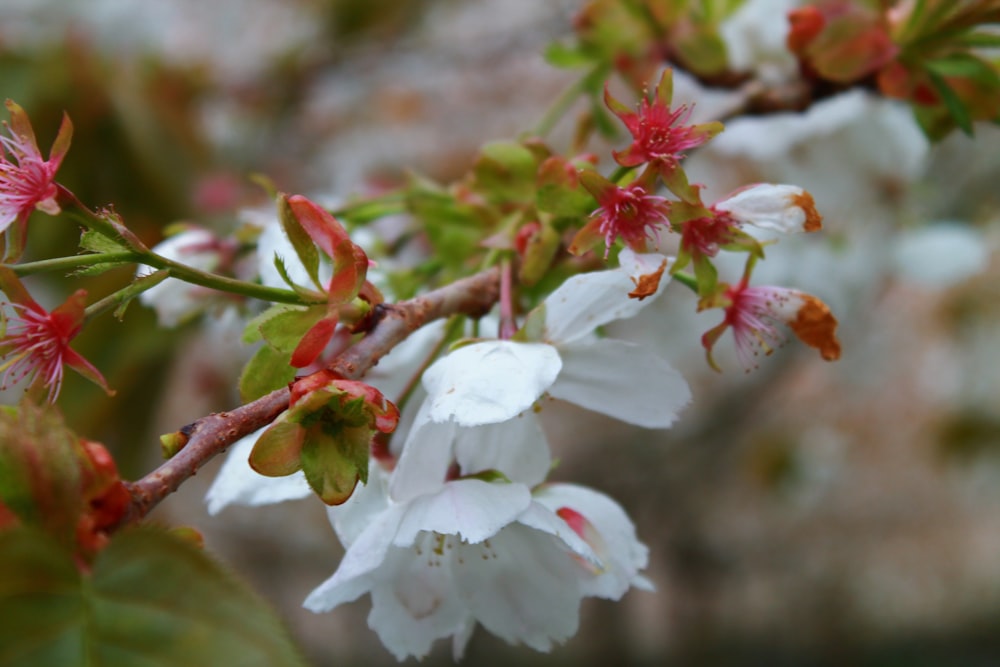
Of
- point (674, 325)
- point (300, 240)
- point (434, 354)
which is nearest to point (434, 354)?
point (434, 354)

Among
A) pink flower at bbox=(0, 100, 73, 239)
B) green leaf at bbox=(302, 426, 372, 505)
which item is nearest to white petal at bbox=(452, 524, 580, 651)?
green leaf at bbox=(302, 426, 372, 505)

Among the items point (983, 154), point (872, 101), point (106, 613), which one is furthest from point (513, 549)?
point (983, 154)

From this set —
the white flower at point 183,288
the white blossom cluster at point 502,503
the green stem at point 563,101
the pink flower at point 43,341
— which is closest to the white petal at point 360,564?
the white blossom cluster at point 502,503

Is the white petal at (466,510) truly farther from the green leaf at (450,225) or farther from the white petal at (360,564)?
the green leaf at (450,225)

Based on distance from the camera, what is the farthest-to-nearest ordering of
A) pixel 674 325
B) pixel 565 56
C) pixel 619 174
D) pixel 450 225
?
pixel 674 325 < pixel 565 56 < pixel 450 225 < pixel 619 174

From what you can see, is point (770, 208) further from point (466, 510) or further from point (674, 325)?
point (674, 325)
